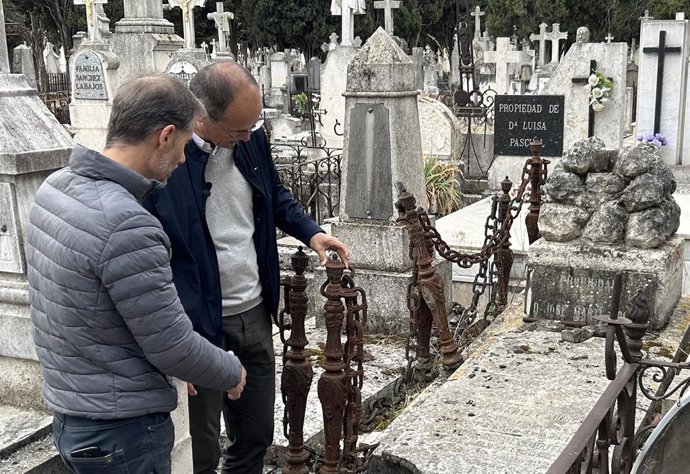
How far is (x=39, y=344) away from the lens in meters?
2.22

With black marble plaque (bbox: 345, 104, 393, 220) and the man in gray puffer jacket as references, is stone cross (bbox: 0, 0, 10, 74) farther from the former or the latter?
black marble plaque (bbox: 345, 104, 393, 220)

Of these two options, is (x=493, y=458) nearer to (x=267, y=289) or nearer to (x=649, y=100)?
(x=267, y=289)

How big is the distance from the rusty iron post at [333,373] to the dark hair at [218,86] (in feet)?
2.51

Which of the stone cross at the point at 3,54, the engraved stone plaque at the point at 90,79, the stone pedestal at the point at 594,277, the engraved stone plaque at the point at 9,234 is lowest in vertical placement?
the stone pedestal at the point at 594,277

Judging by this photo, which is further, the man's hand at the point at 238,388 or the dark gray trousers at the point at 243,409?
the dark gray trousers at the point at 243,409

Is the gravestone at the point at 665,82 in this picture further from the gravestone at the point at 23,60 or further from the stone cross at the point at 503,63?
the gravestone at the point at 23,60

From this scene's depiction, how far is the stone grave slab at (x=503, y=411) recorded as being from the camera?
3289 mm

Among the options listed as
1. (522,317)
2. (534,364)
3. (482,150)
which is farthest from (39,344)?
(482,150)

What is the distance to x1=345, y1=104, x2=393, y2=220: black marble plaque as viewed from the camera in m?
5.93

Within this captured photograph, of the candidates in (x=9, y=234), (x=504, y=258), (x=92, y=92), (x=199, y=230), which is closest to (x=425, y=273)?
(x=504, y=258)

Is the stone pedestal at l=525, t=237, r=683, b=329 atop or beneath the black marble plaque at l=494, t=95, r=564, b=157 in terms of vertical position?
beneath

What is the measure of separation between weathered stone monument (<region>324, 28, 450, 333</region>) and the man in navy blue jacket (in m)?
2.60

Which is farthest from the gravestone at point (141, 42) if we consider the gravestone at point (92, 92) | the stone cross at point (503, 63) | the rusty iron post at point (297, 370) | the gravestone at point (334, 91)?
the rusty iron post at point (297, 370)

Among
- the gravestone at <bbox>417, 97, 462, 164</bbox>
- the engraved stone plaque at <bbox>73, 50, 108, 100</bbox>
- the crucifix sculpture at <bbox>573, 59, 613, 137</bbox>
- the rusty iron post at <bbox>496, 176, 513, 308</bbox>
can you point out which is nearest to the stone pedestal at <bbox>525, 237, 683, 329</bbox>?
the rusty iron post at <bbox>496, 176, 513, 308</bbox>
